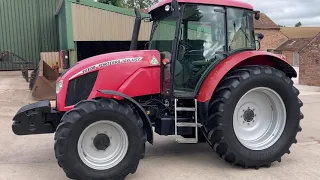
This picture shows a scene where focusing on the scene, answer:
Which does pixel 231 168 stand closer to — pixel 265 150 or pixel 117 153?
pixel 265 150

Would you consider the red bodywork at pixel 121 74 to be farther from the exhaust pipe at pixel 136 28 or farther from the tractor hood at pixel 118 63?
the exhaust pipe at pixel 136 28

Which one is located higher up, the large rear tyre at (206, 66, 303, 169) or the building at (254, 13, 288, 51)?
the building at (254, 13, 288, 51)

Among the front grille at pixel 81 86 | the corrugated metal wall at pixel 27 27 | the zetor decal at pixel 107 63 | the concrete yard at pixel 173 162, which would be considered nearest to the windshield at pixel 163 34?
the zetor decal at pixel 107 63

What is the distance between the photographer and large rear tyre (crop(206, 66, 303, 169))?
4734mm

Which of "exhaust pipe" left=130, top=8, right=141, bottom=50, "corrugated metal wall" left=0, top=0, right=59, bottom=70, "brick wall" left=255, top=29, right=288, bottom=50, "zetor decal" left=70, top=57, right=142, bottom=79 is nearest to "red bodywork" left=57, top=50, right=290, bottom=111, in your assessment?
"zetor decal" left=70, top=57, right=142, bottom=79

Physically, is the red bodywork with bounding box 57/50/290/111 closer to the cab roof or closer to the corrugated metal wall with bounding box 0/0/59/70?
the cab roof

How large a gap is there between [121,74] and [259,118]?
2033 millimetres

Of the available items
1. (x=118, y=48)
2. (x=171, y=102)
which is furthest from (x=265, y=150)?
(x=118, y=48)

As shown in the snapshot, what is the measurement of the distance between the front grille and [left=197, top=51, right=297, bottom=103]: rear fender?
1401mm

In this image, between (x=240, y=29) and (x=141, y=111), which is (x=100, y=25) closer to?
(x=240, y=29)

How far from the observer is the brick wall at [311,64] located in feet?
61.2

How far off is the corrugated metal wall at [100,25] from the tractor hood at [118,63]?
932 cm

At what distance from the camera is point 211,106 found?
4816 millimetres

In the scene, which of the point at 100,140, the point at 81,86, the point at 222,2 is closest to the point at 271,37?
the point at 222,2
